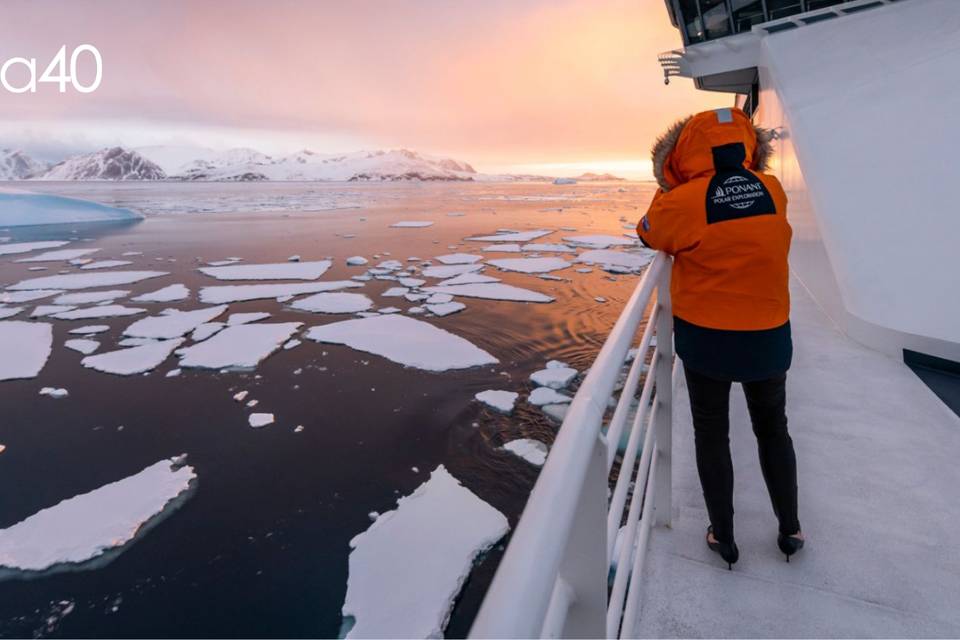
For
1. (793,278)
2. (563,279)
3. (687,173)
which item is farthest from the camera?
(563,279)

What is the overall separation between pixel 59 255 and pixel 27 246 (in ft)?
8.87

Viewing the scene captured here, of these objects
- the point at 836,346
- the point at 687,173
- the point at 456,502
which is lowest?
the point at 456,502

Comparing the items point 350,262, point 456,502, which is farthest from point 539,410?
point 350,262

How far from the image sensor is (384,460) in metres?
3.30

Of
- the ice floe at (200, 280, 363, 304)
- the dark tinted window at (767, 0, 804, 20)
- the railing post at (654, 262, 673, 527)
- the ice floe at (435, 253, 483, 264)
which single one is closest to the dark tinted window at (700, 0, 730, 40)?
the dark tinted window at (767, 0, 804, 20)

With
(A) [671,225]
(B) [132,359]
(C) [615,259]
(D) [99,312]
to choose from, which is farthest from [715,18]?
(D) [99,312]

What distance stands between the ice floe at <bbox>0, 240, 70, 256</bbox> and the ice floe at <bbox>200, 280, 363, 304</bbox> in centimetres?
803

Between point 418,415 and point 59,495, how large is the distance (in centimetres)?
227

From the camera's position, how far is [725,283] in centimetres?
150

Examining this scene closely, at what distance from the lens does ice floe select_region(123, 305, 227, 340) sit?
5.58 metres

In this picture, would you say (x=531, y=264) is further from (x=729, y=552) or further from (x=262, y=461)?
(x=729, y=552)

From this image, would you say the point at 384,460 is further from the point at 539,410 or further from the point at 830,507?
the point at 830,507

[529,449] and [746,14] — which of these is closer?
[529,449]

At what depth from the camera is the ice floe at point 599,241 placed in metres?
12.2
